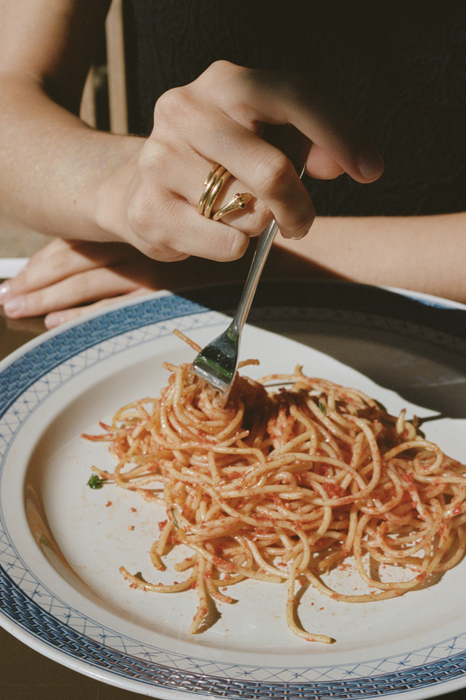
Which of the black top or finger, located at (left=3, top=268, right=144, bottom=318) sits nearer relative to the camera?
finger, located at (left=3, top=268, right=144, bottom=318)

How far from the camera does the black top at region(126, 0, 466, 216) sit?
8.64ft

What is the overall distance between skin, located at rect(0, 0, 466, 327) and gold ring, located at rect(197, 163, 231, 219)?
0.06 ft

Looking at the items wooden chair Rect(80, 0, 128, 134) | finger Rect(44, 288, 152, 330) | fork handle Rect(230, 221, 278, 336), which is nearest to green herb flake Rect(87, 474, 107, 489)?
fork handle Rect(230, 221, 278, 336)

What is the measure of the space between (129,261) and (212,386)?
2.84 ft

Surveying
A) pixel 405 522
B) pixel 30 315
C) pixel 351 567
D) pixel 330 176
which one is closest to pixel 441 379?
pixel 405 522

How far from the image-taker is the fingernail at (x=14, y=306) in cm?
217

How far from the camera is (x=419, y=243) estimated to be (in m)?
2.31

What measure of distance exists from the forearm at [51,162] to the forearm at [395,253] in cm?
75

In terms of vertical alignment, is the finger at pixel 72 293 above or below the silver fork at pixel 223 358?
below

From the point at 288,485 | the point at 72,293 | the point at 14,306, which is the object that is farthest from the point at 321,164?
the point at 14,306

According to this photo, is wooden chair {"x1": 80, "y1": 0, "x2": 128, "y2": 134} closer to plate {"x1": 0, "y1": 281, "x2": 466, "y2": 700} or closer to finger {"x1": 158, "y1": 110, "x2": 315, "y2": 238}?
plate {"x1": 0, "y1": 281, "x2": 466, "y2": 700}

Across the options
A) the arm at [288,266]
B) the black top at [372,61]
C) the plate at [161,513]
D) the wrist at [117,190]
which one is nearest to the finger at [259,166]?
the wrist at [117,190]

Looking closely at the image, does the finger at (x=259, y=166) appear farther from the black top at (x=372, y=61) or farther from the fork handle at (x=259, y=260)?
the black top at (x=372, y=61)

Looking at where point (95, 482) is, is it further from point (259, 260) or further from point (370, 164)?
point (370, 164)
